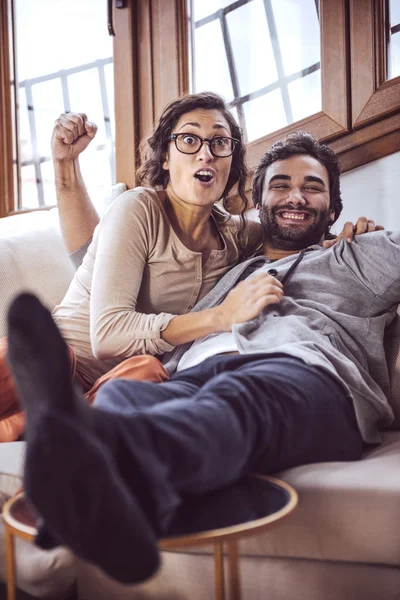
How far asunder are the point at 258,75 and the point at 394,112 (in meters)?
0.52

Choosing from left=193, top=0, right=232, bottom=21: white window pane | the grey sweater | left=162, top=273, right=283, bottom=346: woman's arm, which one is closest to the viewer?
the grey sweater

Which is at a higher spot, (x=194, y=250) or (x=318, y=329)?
(x=194, y=250)

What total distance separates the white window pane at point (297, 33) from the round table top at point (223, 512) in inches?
62.7

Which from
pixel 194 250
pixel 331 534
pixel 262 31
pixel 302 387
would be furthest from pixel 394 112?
pixel 331 534

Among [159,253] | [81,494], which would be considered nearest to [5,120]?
[159,253]

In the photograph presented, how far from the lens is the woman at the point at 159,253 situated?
150cm

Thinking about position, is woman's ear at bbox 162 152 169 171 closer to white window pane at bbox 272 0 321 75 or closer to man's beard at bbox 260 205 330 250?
Answer: man's beard at bbox 260 205 330 250

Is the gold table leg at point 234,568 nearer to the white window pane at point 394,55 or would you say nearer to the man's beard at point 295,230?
the man's beard at point 295,230

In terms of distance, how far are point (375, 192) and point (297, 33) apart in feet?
1.96

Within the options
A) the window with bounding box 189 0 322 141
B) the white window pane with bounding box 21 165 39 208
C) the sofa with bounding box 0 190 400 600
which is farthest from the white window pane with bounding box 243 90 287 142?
the sofa with bounding box 0 190 400 600

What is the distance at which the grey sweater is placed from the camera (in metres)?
1.34

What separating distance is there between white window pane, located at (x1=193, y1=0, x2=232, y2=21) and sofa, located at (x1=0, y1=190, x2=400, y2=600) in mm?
1723

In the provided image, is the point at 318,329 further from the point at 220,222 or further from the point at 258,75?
the point at 258,75

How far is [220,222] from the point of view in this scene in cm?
188
